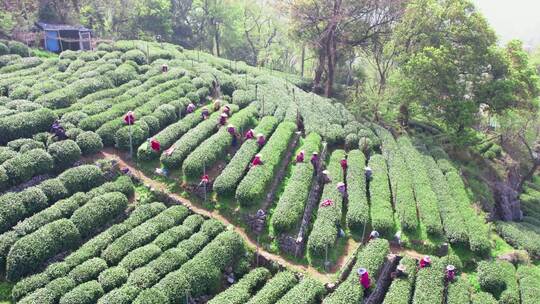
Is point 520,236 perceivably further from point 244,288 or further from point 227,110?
point 227,110

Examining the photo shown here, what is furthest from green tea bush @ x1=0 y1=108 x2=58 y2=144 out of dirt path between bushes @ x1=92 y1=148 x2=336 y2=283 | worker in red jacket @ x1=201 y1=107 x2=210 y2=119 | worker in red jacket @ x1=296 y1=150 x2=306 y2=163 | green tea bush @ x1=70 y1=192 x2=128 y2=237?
worker in red jacket @ x1=296 y1=150 x2=306 y2=163

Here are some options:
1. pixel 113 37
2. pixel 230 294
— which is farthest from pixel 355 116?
pixel 113 37

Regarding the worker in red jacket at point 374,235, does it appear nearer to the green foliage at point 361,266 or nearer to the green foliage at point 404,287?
the green foliage at point 361,266

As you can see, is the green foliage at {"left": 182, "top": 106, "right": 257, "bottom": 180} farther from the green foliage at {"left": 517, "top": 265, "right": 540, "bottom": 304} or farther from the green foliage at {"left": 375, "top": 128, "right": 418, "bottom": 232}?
the green foliage at {"left": 517, "top": 265, "right": 540, "bottom": 304}

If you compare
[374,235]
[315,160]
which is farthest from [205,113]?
[374,235]

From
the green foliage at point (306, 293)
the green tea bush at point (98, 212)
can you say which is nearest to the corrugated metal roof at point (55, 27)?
the green tea bush at point (98, 212)
